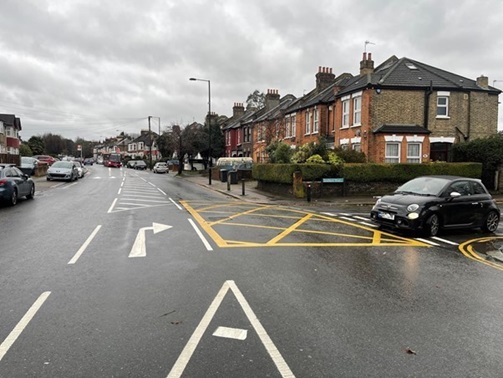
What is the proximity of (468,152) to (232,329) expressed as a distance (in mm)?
25005

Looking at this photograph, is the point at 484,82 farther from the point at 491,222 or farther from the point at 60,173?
the point at 60,173

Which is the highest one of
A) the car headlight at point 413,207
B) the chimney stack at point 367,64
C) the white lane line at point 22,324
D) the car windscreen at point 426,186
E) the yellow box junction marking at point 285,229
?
the chimney stack at point 367,64

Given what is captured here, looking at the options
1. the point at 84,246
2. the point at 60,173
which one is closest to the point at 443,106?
the point at 84,246

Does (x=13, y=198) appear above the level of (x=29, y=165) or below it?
below

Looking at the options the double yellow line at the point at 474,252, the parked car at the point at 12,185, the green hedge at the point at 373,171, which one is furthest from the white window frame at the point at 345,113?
the parked car at the point at 12,185

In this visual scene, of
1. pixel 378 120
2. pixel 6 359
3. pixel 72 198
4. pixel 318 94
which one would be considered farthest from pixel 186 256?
pixel 318 94

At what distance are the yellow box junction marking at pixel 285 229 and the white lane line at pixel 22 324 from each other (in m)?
3.94

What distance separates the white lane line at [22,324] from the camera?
3.92 m

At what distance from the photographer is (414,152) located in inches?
988

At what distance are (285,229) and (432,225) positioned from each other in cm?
383

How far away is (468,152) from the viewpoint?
2495 cm

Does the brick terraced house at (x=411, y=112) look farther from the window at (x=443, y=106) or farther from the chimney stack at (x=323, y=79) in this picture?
the chimney stack at (x=323, y=79)

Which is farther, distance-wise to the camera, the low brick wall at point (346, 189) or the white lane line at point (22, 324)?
the low brick wall at point (346, 189)

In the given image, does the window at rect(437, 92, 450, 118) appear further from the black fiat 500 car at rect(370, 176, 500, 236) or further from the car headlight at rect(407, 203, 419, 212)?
the car headlight at rect(407, 203, 419, 212)
